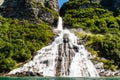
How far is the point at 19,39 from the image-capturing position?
135250mm

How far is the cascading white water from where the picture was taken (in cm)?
11775

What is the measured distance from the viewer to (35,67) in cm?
11850

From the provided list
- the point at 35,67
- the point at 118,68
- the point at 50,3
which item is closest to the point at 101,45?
the point at 118,68

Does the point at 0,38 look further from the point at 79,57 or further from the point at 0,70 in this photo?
the point at 79,57

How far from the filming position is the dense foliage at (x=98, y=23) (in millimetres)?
133500

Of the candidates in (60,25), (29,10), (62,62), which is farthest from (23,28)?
(62,62)

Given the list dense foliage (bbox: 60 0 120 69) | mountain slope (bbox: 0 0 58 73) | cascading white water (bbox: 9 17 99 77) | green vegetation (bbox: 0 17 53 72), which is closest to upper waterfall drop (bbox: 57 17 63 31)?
dense foliage (bbox: 60 0 120 69)

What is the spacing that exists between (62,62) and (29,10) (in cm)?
5370

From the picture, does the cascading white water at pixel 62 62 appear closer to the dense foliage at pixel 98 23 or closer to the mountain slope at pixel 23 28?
the mountain slope at pixel 23 28

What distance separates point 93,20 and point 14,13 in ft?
121

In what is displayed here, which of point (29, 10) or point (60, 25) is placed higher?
point (29, 10)

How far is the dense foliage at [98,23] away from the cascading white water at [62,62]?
22.6 ft

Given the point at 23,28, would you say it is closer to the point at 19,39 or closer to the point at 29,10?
the point at 19,39

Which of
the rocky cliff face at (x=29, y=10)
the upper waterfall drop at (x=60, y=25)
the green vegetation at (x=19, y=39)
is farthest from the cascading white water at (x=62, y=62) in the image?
the rocky cliff face at (x=29, y=10)
